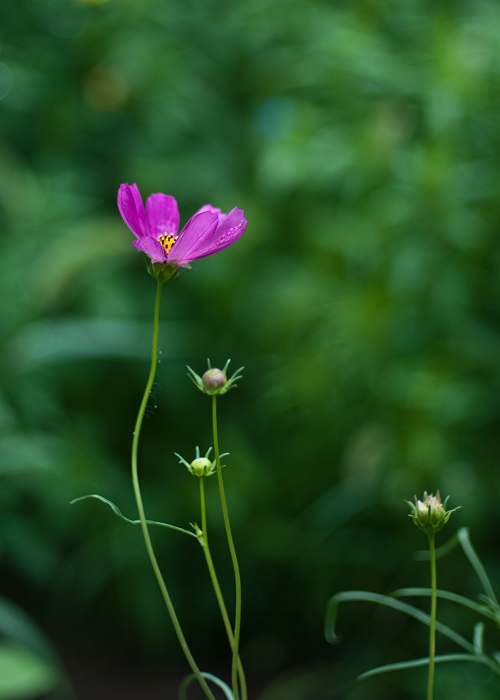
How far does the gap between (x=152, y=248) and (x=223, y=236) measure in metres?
0.04

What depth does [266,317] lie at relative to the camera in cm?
140

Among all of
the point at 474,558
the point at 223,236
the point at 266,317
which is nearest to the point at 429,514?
the point at 474,558

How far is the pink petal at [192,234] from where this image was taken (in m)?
0.38

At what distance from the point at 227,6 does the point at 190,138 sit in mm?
318

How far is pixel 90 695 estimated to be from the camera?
1.40 meters

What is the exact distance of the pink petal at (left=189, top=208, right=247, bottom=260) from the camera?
0.38 meters

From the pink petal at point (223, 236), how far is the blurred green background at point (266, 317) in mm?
779

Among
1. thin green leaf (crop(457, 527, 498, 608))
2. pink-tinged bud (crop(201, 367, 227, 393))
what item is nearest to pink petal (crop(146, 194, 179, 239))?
pink-tinged bud (crop(201, 367, 227, 393))

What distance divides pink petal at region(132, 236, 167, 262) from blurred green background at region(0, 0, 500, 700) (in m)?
0.80

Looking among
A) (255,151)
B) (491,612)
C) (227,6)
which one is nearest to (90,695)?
(255,151)

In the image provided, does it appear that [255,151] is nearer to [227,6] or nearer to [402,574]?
[227,6]

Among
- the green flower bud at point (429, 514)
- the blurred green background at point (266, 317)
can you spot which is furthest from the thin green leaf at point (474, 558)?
the blurred green background at point (266, 317)

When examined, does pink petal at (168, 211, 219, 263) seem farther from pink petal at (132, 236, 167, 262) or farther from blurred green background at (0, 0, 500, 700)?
blurred green background at (0, 0, 500, 700)

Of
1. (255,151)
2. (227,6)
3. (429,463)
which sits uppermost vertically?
(227,6)
